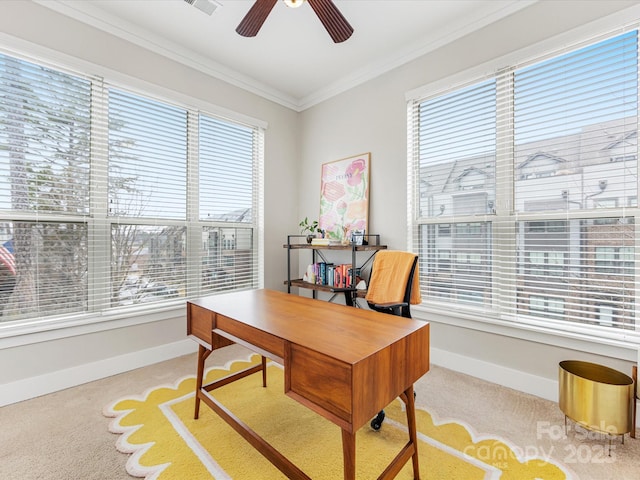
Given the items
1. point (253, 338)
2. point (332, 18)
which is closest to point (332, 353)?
point (253, 338)

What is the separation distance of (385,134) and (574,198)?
66.5 inches

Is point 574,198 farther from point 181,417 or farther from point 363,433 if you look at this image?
point 181,417

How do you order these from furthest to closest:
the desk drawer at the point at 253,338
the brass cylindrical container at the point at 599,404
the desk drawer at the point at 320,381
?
the brass cylindrical container at the point at 599,404, the desk drawer at the point at 253,338, the desk drawer at the point at 320,381

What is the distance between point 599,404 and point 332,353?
1.68 meters

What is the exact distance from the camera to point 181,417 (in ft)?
6.17

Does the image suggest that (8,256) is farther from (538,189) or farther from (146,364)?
(538,189)

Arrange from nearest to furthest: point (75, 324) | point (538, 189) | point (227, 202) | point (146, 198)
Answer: point (538, 189) → point (75, 324) → point (146, 198) → point (227, 202)

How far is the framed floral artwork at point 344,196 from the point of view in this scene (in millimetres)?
3240

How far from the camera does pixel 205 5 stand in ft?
7.48

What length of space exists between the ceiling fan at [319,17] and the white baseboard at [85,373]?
2730mm

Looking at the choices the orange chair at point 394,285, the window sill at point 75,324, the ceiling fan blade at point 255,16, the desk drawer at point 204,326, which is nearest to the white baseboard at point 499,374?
the orange chair at point 394,285

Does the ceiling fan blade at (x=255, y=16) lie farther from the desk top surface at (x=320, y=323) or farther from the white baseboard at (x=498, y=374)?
the white baseboard at (x=498, y=374)

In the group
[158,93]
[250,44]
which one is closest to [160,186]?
[158,93]

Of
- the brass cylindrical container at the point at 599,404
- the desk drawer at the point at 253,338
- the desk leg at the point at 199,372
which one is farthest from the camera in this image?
the desk leg at the point at 199,372
